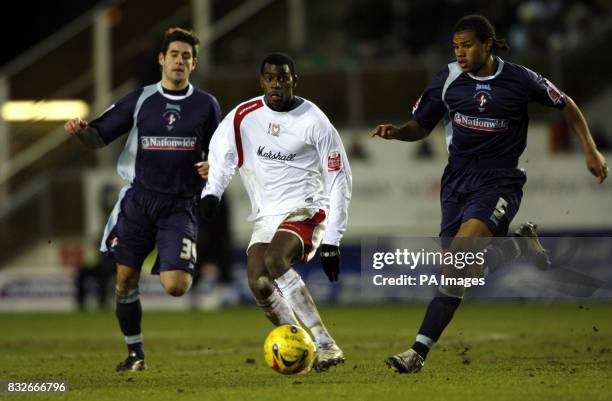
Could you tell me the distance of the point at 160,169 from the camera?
9.47 meters

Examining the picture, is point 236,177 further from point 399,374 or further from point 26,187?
point 399,374

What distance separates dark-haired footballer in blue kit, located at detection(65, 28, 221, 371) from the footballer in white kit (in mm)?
531

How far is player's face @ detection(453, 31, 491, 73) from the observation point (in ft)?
27.8

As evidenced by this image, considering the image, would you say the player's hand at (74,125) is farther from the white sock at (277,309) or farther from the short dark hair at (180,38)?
the white sock at (277,309)

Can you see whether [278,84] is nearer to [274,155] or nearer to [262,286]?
[274,155]


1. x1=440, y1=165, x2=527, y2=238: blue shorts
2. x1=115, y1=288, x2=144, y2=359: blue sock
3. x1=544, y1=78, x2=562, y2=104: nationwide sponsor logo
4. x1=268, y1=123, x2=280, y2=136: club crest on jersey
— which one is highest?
x1=544, y1=78, x2=562, y2=104: nationwide sponsor logo

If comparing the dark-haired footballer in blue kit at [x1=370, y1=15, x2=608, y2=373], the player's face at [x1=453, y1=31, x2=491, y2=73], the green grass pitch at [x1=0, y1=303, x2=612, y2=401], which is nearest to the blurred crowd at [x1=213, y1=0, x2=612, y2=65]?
the green grass pitch at [x1=0, y1=303, x2=612, y2=401]

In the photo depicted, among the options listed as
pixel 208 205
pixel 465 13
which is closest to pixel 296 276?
pixel 208 205

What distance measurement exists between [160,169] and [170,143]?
0.22 metres

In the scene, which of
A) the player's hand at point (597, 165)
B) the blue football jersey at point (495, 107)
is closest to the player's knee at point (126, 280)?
the blue football jersey at point (495, 107)

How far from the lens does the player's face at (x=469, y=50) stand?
846 centimetres

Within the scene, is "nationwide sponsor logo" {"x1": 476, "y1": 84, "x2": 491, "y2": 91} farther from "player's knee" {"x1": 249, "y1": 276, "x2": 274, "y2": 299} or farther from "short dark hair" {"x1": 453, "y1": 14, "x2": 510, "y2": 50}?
"player's knee" {"x1": 249, "y1": 276, "x2": 274, "y2": 299}

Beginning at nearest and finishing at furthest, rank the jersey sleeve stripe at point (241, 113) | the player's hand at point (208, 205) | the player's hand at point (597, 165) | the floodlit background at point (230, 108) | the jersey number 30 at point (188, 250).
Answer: the player's hand at point (597, 165) → the player's hand at point (208, 205) → the jersey sleeve stripe at point (241, 113) → the jersey number 30 at point (188, 250) → the floodlit background at point (230, 108)
